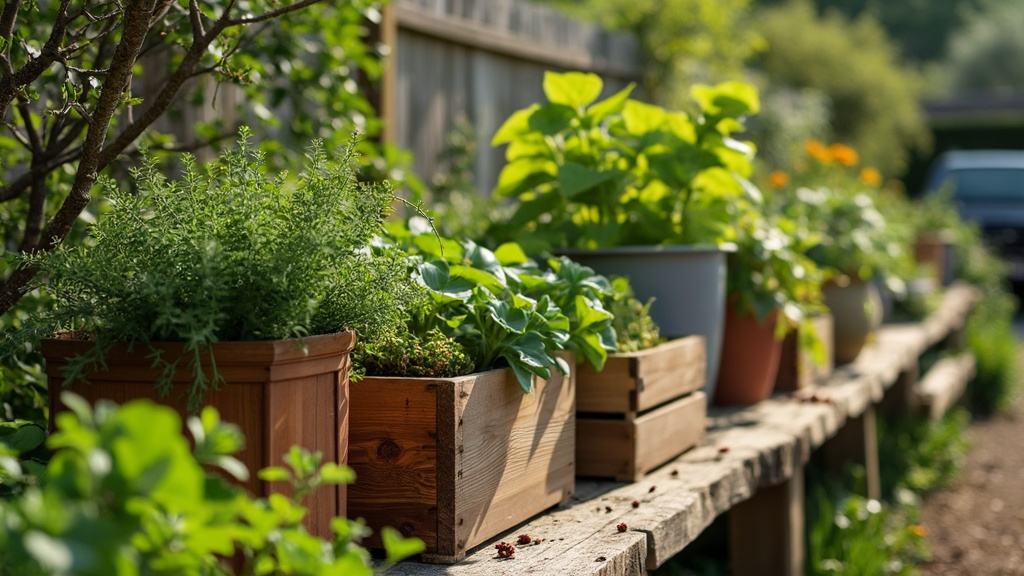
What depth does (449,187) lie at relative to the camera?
368 centimetres

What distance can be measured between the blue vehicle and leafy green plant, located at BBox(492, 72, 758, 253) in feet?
25.7

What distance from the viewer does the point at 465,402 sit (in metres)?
1.34

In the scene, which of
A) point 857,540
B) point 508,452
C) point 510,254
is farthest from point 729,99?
point 857,540

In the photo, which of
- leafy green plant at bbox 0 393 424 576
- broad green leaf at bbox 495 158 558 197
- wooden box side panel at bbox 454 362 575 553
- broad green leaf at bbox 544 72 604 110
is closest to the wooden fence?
broad green leaf at bbox 495 158 558 197

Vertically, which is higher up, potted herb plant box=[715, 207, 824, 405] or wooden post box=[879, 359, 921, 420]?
potted herb plant box=[715, 207, 824, 405]

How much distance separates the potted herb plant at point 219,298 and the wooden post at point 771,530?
1.73 m

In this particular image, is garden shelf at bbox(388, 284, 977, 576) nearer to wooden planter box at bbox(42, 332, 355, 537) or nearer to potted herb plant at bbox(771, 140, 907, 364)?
potted herb plant at bbox(771, 140, 907, 364)

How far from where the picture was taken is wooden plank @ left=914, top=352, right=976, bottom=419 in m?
4.52

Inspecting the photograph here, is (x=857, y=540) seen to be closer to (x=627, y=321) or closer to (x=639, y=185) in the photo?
(x=639, y=185)

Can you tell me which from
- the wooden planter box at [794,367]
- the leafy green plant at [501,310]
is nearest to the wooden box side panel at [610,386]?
the leafy green plant at [501,310]

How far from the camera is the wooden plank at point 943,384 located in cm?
452

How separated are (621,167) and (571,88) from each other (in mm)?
230

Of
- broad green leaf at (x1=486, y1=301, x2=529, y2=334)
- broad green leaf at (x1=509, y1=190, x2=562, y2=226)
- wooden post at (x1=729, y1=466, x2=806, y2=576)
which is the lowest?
wooden post at (x1=729, y1=466, x2=806, y2=576)

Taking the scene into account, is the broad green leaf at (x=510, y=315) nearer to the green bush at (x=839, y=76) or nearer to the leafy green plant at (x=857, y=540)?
the leafy green plant at (x=857, y=540)
